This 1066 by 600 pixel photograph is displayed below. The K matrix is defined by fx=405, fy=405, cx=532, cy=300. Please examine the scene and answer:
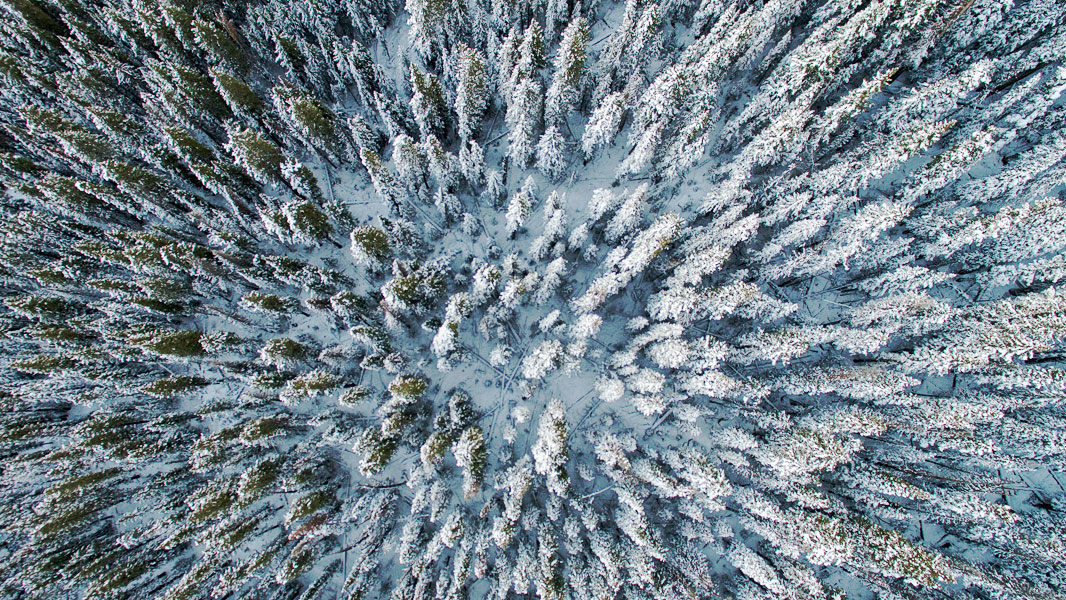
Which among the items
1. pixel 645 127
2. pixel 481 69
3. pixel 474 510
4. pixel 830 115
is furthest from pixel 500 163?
pixel 474 510

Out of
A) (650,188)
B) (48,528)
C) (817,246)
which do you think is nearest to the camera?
(48,528)

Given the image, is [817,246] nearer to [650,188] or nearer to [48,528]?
[650,188]

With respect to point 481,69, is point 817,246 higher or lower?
lower

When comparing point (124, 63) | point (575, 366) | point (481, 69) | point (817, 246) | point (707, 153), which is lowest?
point (817, 246)

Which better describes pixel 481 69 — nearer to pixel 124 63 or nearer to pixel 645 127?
pixel 645 127

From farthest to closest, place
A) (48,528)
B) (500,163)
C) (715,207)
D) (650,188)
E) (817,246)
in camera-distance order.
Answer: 1. (500,163)
2. (650,188)
3. (715,207)
4. (817,246)
5. (48,528)

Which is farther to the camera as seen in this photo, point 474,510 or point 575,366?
point 474,510
